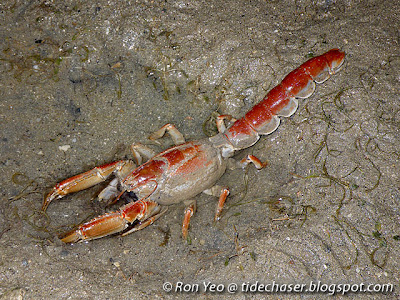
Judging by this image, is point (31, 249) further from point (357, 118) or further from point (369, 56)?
point (369, 56)

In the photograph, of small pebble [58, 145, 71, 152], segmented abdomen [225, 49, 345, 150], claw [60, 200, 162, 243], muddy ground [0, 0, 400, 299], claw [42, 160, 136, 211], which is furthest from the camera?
small pebble [58, 145, 71, 152]

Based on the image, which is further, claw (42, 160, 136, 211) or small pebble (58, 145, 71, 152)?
small pebble (58, 145, 71, 152)

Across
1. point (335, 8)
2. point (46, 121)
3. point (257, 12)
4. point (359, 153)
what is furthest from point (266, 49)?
point (46, 121)

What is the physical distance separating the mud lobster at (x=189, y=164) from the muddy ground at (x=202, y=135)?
153 mm

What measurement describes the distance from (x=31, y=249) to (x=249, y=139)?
303 cm

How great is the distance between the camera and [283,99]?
437 centimetres

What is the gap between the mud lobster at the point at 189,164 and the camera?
161 inches

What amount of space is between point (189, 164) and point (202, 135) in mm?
678

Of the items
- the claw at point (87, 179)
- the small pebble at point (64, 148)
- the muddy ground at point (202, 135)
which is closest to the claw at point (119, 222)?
the muddy ground at point (202, 135)

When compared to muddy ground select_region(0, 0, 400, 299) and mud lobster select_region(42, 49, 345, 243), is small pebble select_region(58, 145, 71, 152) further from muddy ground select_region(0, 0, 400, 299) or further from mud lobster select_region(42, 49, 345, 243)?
mud lobster select_region(42, 49, 345, 243)

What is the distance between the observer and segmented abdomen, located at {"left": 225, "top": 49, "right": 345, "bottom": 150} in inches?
165

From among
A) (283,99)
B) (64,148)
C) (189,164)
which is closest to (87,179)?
(64,148)

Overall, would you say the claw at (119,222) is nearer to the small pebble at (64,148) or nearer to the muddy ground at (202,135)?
the muddy ground at (202,135)

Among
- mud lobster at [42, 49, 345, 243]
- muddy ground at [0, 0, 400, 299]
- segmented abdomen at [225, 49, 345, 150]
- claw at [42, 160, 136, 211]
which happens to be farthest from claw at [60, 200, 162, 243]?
segmented abdomen at [225, 49, 345, 150]
